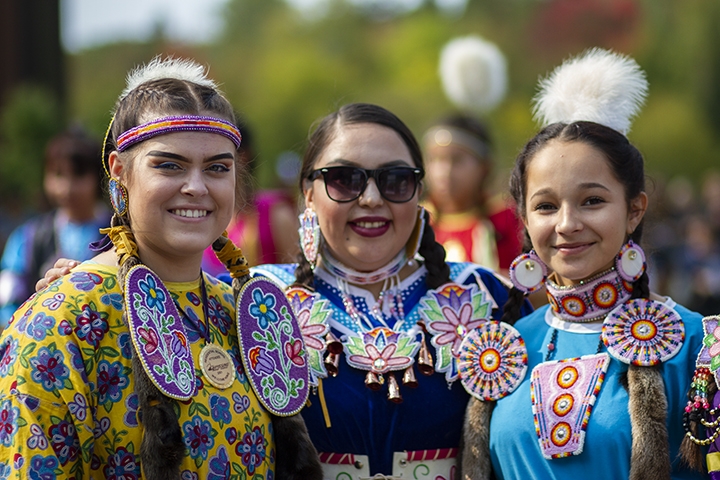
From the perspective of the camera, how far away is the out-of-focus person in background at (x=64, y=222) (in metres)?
5.05

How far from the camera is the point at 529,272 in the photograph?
9.37ft

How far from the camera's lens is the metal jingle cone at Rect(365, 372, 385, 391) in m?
2.86

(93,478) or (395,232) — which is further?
(395,232)

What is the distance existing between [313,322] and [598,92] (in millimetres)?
1226

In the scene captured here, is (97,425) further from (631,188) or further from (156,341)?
(631,188)

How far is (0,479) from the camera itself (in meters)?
2.07

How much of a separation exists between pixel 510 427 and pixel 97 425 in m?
1.21

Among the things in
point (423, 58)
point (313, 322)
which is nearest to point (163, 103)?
point (313, 322)

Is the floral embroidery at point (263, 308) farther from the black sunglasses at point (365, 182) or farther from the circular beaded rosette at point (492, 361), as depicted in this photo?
the circular beaded rosette at point (492, 361)

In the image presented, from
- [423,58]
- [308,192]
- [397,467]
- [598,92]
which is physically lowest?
[397,467]

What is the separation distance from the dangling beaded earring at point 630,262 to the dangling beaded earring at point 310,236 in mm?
1029

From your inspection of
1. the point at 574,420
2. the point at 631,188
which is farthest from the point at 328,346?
the point at 631,188

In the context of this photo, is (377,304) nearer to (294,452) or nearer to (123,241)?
(294,452)

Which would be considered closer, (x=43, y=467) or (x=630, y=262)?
(x=43, y=467)
